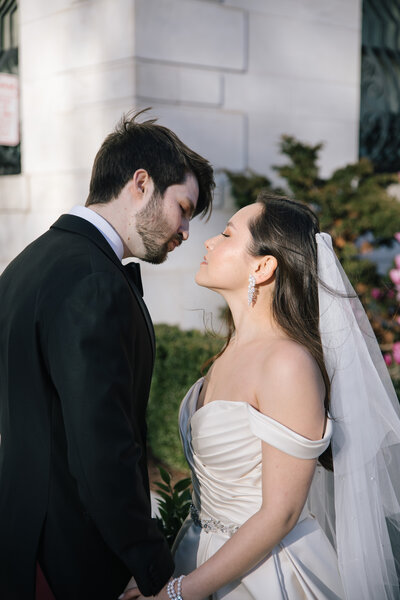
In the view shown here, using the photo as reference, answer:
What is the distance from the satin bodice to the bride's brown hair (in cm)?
30

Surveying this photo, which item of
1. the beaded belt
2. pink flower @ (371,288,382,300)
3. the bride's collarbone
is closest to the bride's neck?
the bride's collarbone

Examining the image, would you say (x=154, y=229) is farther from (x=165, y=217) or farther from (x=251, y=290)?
(x=251, y=290)

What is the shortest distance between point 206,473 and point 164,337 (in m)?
3.08

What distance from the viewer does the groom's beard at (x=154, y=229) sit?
7.07ft

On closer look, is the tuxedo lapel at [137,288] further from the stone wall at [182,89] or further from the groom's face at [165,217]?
the stone wall at [182,89]

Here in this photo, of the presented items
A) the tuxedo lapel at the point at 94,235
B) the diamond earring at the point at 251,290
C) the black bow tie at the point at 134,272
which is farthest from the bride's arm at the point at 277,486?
the black bow tie at the point at 134,272

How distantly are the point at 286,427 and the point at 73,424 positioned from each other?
620mm

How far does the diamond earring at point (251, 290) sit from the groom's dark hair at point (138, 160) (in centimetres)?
44

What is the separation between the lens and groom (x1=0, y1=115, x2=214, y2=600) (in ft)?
5.46

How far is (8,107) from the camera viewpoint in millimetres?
6617

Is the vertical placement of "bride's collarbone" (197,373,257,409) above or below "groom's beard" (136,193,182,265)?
below

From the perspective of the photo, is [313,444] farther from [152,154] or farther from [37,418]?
[152,154]

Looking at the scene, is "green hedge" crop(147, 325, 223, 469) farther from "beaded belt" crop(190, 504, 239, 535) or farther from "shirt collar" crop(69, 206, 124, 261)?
"shirt collar" crop(69, 206, 124, 261)

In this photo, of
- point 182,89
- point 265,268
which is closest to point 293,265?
point 265,268
